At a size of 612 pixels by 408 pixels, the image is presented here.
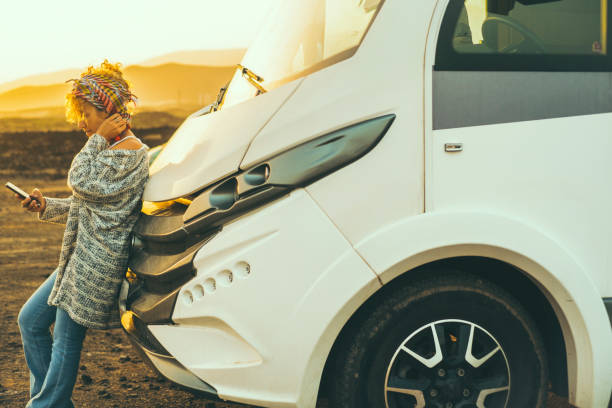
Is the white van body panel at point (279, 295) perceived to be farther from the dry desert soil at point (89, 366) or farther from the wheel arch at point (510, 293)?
the dry desert soil at point (89, 366)

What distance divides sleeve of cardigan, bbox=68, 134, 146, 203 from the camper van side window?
1392 millimetres

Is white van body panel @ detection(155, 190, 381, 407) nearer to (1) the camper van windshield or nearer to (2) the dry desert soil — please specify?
(2) the dry desert soil

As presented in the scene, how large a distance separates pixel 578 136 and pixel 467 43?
557mm

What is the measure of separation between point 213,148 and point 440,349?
3.92 feet

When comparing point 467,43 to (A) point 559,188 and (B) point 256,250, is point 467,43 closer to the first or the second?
(A) point 559,188

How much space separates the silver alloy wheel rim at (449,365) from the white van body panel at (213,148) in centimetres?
99

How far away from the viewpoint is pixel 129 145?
124 inches

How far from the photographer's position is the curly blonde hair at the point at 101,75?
10.5 ft

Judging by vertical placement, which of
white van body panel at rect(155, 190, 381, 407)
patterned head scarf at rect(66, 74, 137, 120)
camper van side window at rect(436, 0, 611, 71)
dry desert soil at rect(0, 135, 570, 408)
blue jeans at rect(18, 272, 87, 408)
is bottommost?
dry desert soil at rect(0, 135, 570, 408)

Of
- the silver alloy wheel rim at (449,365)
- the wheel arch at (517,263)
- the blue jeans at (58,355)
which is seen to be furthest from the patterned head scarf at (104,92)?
the silver alloy wheel rim at (449,365)

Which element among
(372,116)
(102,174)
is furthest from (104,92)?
(372,116)

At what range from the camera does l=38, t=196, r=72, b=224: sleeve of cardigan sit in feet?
11.1

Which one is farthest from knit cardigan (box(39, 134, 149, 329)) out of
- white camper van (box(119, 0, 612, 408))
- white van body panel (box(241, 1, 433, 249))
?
white van body panel (box(241, 1, 433, 249))

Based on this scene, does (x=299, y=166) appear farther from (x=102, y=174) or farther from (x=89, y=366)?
(x=89, y=366)
